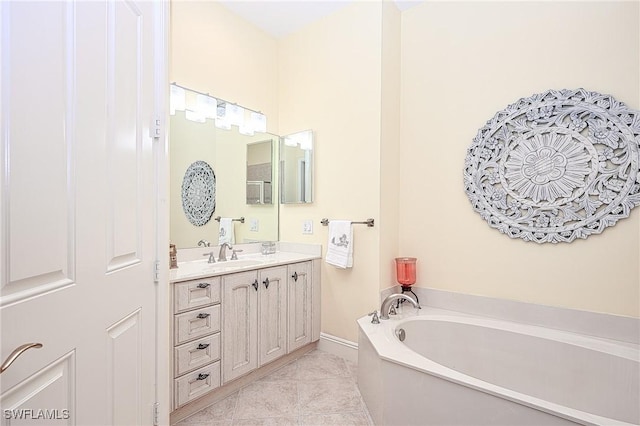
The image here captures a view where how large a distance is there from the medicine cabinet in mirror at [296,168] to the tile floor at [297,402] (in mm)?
1367

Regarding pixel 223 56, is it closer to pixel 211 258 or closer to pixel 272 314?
pixel 211 258

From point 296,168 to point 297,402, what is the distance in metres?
1.82

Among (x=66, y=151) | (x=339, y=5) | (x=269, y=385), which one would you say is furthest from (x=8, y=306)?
(x=339, y=5)

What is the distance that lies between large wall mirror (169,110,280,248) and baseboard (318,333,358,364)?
1.00 meters

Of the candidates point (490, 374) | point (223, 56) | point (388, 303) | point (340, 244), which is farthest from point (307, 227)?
point (490, 374)

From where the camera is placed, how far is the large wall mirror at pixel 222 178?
7.34 ft

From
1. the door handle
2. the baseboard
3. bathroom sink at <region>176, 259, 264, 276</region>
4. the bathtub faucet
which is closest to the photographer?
the door handle

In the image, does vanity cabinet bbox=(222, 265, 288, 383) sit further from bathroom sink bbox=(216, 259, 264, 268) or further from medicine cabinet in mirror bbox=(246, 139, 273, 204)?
medicine cabinet in mirror bbox=(246, 139, 273, 204)

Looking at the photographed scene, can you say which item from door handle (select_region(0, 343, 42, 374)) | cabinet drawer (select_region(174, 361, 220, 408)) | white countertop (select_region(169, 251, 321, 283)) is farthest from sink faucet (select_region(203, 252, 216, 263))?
door handle (select_region(0, 343, 42, 374))

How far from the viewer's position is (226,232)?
257 cm

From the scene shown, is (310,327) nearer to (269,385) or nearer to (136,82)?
(269,385)

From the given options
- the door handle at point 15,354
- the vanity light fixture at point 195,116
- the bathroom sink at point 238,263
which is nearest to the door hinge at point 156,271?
the door handle at point 15,354

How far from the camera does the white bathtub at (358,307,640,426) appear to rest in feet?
4.38

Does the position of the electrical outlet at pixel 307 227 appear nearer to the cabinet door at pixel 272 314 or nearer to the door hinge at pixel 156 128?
the cabinet door at pixel 272 314
